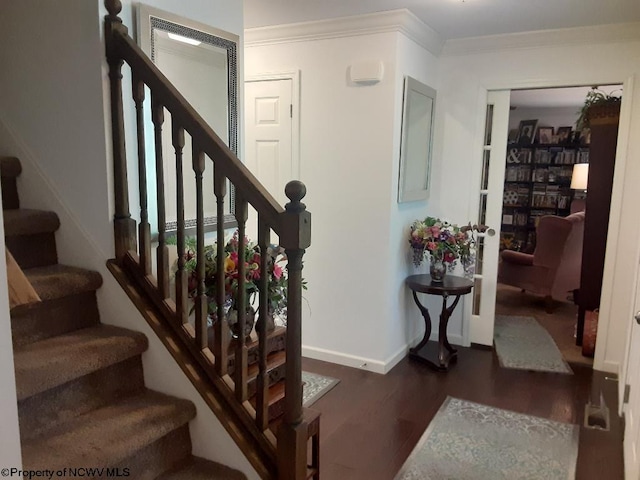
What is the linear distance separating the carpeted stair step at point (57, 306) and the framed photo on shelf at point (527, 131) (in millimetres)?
6630

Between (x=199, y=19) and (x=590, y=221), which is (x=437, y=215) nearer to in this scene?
(x=590, y=221)

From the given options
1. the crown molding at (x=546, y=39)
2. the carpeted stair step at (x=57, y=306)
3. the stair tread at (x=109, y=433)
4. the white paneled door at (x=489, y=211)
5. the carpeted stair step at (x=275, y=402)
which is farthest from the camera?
the white paneled door at (x=489, y=211)

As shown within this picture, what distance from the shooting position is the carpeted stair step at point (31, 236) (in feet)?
5.94

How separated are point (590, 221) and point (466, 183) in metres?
0.91

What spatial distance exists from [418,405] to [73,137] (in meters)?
2.35

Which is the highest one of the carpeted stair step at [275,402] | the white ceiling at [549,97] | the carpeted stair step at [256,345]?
the white ceiling at [549,97]

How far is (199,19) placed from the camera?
2211 mm

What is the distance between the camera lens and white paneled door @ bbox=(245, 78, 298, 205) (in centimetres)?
366

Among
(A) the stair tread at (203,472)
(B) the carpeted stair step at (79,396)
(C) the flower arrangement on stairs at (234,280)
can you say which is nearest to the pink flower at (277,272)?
(C) the flower arrangement on stairs at (234,280)

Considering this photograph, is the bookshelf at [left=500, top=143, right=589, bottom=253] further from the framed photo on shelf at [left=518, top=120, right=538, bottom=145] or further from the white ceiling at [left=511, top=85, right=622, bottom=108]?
the white ceiling at [left=511, top=85, right=622, bottom=108]

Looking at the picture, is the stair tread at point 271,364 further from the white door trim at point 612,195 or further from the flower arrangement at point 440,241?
the white door trim at point 612,195

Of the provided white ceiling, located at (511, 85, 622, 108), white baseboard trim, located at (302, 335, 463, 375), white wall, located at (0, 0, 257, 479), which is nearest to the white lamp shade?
white ceiling, located at (511, 85, 622, 108)

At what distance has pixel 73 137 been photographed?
6.14 feet

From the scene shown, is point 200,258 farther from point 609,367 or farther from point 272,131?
point 609,367
